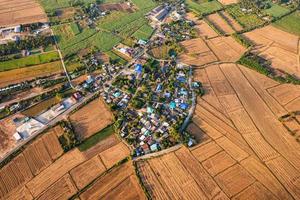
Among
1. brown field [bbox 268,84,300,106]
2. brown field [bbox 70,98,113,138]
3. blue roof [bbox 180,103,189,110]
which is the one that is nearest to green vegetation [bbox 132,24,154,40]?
brown field [bbox 70,98,113,138]

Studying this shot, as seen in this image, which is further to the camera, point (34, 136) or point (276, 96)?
point (276, 96)

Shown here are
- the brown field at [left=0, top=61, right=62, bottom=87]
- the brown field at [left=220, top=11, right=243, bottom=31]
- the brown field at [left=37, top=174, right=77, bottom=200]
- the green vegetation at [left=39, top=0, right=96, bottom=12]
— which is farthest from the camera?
the green vegetation at [left=39, top=0, right=96, bottom=12]

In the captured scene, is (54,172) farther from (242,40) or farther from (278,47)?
(278,47)

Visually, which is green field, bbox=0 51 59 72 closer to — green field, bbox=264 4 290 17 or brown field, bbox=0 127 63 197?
brown field, bbox=0 127 63 197

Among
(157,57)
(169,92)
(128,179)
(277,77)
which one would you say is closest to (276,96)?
(277,77)

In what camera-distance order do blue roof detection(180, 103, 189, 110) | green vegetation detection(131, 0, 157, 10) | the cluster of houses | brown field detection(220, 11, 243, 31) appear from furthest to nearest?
1. green vegetation detection(131, 0, 157, 10)
2. brown field detection(220, 11, 243, 31)
3. blue roof detection(180, 103, 189, 110)
4. the cluster of houses

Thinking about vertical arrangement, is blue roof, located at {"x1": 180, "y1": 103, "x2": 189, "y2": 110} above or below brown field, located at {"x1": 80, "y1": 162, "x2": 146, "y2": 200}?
above

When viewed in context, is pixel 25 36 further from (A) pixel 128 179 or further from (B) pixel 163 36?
(A) pixel 128 179
